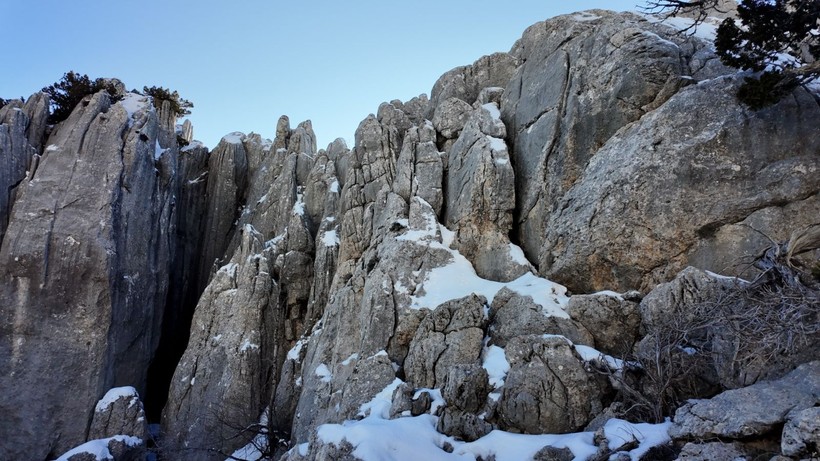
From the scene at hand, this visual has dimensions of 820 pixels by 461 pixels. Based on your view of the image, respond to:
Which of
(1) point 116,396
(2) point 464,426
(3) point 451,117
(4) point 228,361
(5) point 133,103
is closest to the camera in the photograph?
(2) point 464,426

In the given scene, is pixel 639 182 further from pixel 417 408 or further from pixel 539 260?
pixel 417 408

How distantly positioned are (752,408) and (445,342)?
10503mm

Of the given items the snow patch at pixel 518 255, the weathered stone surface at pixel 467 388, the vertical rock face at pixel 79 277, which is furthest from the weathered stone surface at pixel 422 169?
the vertical rock face at pixel 79 277

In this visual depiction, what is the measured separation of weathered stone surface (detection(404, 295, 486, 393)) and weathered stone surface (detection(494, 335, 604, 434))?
8.21ft

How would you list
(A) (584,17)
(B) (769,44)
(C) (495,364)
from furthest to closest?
(A) (584,17), (C) (495,364), (B) (769,44)

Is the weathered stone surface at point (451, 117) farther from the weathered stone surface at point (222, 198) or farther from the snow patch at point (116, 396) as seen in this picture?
the snow patch at point (116, 396)

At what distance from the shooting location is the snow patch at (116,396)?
27673mm

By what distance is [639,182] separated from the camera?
18.8 meters

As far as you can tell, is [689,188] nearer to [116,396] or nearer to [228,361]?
[228,361]

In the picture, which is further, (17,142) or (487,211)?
(17,142)

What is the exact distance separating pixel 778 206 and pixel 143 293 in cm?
3218

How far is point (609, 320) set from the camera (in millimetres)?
17750

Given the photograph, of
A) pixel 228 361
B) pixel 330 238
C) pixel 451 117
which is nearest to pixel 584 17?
pixel 451 117

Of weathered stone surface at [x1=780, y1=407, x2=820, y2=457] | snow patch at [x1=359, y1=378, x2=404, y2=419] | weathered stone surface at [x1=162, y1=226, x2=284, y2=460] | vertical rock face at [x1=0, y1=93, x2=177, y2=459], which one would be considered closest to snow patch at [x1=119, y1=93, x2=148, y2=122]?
vertical rock face at [x1=0, y1=93, x2=177, y2=459]
